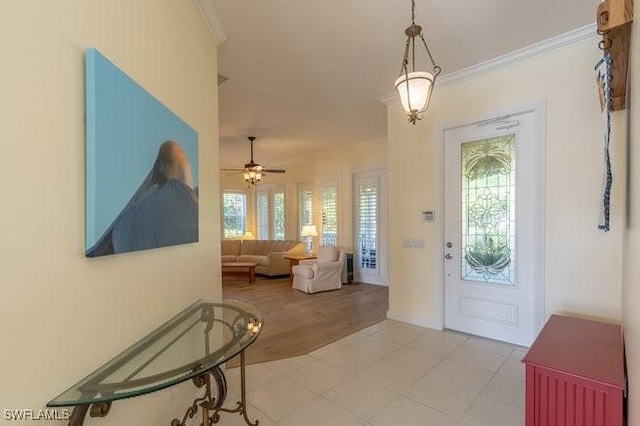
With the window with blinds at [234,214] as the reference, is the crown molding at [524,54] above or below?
above

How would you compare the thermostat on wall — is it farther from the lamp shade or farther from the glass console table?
the lamp shade

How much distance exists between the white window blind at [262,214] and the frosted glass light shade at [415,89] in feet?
23.2

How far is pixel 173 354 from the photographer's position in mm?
1301

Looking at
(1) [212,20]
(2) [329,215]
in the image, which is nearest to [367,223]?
(2) [329,215]

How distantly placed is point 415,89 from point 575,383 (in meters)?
1.85

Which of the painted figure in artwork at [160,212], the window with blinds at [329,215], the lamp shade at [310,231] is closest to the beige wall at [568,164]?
the painted figure in artwork at [160,212]

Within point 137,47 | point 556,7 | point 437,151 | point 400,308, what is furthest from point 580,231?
point 137,47

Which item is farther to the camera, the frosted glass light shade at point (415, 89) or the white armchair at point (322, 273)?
the white armchair at point (322, 273)

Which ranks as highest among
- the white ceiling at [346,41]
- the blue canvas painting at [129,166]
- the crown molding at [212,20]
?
the white ceiling at [346,41]

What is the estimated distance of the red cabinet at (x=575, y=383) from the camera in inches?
54.1

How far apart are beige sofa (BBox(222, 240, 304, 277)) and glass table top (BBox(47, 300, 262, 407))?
509cm

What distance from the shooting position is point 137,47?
1.40 metres

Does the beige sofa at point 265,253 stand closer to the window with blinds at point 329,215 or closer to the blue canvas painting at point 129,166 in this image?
the window with blinds at point 329,215

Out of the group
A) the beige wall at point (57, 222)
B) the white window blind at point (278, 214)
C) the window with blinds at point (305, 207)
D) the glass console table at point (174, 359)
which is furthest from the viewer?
the white window blind at point (278, 214)
